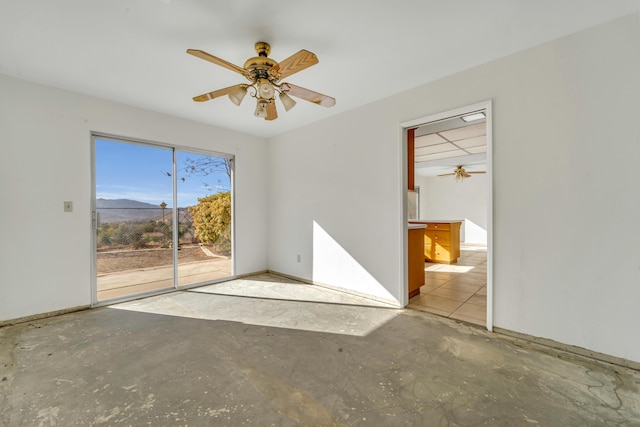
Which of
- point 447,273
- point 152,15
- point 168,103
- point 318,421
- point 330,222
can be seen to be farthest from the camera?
point 447,273

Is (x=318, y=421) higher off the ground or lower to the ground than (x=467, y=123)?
lower

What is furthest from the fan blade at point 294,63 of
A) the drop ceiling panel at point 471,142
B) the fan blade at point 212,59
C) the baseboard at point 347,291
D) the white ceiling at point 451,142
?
the drop ceiling panel at point 471,142

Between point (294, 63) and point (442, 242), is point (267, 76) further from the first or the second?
point (442, 242)

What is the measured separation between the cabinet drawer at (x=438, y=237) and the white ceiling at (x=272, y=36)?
12.2ft

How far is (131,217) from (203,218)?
1004 mm

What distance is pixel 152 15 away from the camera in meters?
1.94

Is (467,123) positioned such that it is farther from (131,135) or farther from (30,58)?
(30,58)

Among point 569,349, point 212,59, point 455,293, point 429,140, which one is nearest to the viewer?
point 212,59

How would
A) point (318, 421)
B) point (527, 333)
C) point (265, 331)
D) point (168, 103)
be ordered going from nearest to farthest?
point (318, 421) < point (527, 333) < point (265, 331) < point (168, 103)

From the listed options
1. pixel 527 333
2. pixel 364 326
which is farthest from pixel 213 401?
pixel 527 333

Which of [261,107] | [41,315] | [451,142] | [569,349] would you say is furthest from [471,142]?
[41,315]

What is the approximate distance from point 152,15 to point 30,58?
154cm

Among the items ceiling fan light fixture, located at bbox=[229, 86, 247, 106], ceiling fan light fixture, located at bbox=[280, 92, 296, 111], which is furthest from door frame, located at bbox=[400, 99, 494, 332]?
ceiling fan light fixture, located at bbox=[229, 86, 247, 106]

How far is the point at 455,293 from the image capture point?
3.74m
